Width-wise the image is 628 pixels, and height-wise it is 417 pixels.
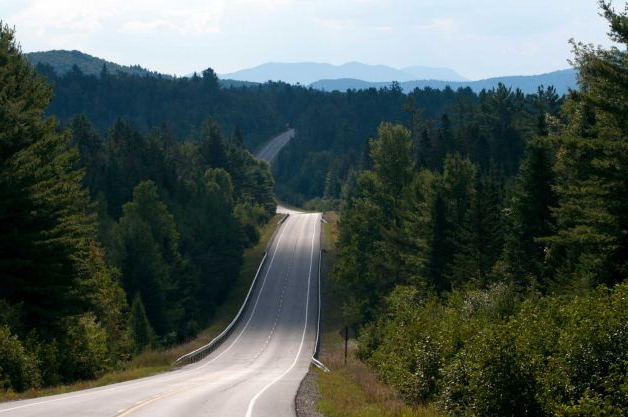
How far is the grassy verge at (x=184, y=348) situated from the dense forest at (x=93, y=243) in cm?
114

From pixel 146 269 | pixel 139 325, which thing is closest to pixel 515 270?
pixel 139 325

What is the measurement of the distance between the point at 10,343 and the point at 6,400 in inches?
177

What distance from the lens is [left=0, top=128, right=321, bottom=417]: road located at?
2156cm

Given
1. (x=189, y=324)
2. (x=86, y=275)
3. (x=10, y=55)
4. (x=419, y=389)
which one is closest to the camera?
(x=419, y=389)

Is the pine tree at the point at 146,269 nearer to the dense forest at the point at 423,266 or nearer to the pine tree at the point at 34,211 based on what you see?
the dense forest at the point at 423,266

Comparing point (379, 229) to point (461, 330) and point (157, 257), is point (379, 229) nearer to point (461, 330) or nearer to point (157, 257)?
point (157, 257)

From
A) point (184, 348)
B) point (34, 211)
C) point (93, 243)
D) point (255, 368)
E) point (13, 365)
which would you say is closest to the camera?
point (13, 365)

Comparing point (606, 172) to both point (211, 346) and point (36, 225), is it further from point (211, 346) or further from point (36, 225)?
point (211, 346)

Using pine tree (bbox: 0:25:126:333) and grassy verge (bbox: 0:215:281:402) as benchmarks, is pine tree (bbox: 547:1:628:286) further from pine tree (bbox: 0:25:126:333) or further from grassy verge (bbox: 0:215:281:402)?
pine tree (bbox: 0:25:126:333)

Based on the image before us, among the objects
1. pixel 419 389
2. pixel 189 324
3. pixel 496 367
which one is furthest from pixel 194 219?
pixel 496 367

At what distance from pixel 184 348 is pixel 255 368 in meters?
10.3

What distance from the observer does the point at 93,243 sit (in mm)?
57250

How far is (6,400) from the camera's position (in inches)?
931

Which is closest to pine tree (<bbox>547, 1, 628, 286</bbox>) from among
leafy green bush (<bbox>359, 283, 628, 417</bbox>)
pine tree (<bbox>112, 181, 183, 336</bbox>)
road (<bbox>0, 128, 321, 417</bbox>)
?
leafy green bush (<bbox>359, 283, 628, 417</bbox>)
